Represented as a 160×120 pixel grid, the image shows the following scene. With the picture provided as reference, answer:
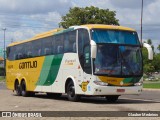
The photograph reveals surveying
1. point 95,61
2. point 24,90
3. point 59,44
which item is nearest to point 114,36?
point 95,61

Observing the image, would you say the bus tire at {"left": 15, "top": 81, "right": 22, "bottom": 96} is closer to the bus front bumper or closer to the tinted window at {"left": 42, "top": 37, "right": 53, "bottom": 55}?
the tinted window at {"left": 42, "top": 37, "right": 53, "bottom": 55}

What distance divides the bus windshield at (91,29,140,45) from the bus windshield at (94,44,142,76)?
0.84 ft

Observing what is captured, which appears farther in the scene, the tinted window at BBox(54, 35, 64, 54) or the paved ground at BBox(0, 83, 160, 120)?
the tinted window at BBox(54, 35, 64, 54)

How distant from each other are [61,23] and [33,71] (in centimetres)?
4166

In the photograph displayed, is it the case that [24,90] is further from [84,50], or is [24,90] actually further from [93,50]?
[93,50]

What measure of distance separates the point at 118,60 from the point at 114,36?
1.19m

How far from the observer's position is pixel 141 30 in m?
59.0

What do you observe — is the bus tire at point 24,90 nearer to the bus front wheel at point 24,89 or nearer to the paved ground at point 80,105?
the bus front wheel at point 24,89

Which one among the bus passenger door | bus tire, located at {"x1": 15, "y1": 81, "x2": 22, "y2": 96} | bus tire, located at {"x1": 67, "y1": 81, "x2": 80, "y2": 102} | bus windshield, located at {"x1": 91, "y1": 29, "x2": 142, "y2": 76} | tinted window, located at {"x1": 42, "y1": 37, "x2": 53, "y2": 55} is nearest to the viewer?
bus windshield, located at {"x1": 91, "y1": 29, "x2": 142, "y2": 76}

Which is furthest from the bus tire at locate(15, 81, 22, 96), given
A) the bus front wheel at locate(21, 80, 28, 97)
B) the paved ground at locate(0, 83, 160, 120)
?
the paved ground at locate(0, 83, 160, 120)

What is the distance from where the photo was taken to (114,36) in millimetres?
20547

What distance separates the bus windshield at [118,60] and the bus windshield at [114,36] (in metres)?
0.26

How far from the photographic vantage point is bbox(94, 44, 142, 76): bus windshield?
1980cm

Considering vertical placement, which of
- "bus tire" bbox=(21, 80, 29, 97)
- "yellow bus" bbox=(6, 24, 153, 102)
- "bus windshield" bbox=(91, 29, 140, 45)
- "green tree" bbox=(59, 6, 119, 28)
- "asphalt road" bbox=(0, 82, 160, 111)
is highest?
"green tree" bbox=(59, 6, 119, 28)
